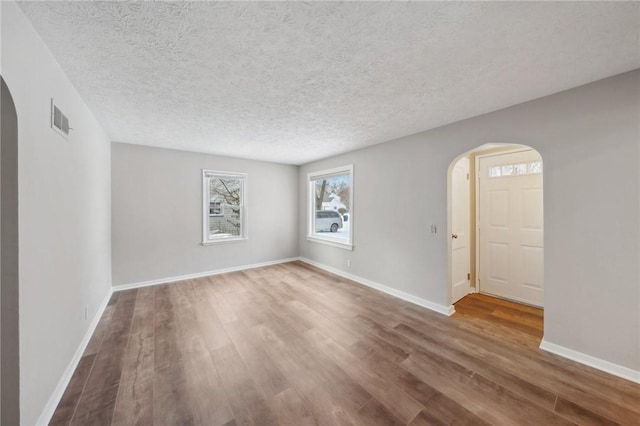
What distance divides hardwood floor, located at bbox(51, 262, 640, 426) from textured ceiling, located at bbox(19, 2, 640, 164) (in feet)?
7.96

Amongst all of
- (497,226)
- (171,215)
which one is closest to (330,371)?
(497,226)

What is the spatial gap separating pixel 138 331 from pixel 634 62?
5.03 meters

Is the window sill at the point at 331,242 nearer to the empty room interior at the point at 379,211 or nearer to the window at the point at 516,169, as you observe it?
the empty room interior at the point at 379,211

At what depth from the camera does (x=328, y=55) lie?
1612 millimetres

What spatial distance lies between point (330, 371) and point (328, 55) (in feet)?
8.05

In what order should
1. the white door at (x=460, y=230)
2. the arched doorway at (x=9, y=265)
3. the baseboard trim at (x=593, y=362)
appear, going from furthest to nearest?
the white door at (x=460, y=230) < the baseboard trim at (x=593, y=362) < the arched doorway at (x=9, y=265)

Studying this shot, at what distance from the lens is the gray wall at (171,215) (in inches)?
148

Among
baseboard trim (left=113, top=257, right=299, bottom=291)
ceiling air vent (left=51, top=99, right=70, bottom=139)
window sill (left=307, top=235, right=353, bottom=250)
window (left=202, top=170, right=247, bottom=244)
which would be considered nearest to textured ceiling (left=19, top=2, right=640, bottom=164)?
ceiling air vent (left=51, top=99, right=70, bottom=139)

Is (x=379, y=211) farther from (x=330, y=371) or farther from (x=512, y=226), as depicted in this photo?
(x=330, y=371)

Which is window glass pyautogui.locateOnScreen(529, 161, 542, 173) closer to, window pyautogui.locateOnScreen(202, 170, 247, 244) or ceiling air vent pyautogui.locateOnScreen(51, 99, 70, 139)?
window pyautogui.locateOnScreen(202, 170, 247, 244)

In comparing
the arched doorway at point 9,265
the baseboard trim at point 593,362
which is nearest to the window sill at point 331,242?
the baseboard trim at point 593,362

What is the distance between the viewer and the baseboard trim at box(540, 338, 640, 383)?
1810 millimetres

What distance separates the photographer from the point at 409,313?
2963 mm

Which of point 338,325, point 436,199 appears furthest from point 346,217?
point 338,325
